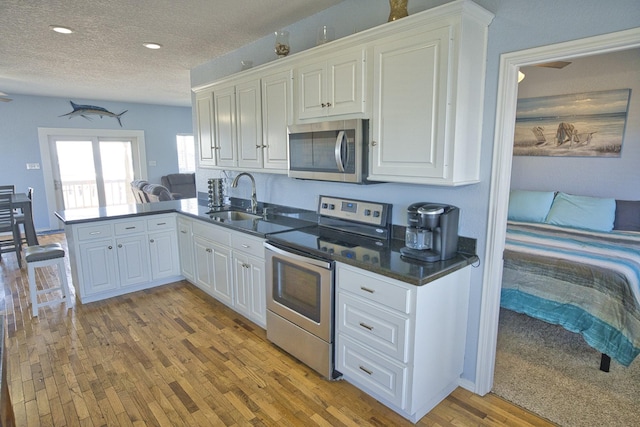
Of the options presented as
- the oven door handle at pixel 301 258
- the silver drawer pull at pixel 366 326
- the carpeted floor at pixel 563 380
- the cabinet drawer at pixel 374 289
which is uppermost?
the oven door handle at pixel 301 258

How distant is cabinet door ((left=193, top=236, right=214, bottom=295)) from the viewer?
3.52m

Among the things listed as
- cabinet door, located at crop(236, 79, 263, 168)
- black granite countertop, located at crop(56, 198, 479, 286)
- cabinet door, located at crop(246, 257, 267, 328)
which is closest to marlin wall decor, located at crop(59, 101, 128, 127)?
black granite countertop, located at crop(56, 198, 479, 286)

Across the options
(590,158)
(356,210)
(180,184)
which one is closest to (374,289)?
(356,210)

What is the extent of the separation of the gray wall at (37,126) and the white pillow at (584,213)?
7.72 metres

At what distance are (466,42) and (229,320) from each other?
9.20ft

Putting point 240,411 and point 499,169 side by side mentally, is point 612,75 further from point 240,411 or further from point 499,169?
point 240,411

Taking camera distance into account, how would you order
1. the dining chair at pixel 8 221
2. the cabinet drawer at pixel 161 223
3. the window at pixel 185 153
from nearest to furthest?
the cabinet drawer at pixel 161 223 < the dining chair at pixel 8 221 < the window at pixel 185 153

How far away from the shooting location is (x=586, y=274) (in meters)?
2.55

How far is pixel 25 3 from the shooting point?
2.54 metres

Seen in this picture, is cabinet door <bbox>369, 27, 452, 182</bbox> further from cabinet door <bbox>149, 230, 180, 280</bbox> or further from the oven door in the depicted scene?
cabinet door <bbox>149, 230, 180, 280</bbox>

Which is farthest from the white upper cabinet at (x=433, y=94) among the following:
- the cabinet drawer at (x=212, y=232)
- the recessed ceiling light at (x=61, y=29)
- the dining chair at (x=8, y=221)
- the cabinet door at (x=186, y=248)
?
the dining chair at (x=8, y=221)

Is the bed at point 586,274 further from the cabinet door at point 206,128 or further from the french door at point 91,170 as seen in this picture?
the french door at point 91,170

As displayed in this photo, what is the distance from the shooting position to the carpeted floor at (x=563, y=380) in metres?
2.11

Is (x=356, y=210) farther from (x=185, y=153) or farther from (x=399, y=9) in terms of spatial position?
(x=185, y=153)
